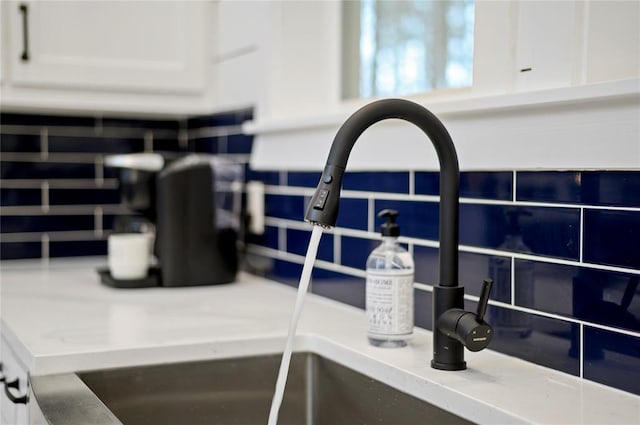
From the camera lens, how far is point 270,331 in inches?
53.2

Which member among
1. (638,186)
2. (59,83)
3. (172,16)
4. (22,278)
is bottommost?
(22,278)

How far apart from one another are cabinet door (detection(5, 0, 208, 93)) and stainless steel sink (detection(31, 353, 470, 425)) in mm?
1000

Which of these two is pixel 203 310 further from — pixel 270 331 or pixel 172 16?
pixel 172 16

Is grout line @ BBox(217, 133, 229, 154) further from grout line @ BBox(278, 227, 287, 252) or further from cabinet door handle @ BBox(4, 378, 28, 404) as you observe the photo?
cabinet door handle @ BBox(4, 378, 28, 404)

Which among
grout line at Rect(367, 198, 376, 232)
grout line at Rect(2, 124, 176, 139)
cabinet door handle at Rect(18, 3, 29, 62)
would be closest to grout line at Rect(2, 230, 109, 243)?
grout line at Rect(2, 124, 176, 139)

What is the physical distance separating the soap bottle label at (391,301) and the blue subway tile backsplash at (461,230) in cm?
12

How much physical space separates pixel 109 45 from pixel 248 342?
1.03 metres

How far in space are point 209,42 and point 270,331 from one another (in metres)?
1.02

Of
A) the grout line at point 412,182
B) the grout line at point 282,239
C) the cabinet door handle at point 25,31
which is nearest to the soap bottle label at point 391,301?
the grout line at point 412,182

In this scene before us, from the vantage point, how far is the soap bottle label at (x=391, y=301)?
119 centimetres

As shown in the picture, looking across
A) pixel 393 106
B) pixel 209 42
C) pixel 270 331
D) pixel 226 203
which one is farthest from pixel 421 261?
pixel 209 42

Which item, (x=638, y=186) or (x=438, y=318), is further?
(x=438, y=318)

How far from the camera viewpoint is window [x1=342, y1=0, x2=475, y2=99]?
4.91 ft

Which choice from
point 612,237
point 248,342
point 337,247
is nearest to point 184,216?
point 337,247
